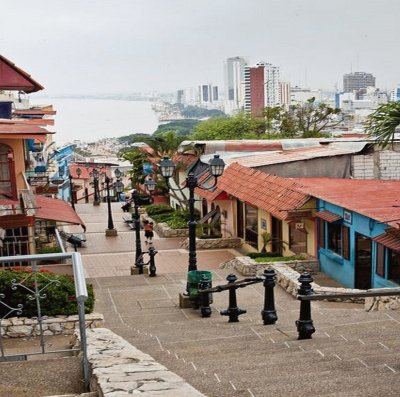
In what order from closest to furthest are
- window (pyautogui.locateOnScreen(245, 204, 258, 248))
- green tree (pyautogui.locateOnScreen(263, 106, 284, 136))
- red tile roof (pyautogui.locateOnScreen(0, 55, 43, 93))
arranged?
red tile roof (pyautogui.locateOnScreen(0, 55, 43, 93)), window (pyautogui.locateOnScreen(245, 204, 258, 248)), green tree (pyautogui.locateOnScreen(263, 106, 284, 136))

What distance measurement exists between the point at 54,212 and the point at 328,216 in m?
8.95

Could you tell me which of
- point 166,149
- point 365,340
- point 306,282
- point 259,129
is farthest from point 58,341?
point 259,129

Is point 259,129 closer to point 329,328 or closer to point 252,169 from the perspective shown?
point 252,169

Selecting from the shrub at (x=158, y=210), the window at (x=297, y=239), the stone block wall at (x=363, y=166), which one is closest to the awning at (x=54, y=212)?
the window at (x=297, y=239)

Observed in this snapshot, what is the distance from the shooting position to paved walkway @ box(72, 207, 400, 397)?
5.36 meters

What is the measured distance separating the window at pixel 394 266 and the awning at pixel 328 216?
296 centimetres

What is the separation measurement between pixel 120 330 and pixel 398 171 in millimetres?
19113

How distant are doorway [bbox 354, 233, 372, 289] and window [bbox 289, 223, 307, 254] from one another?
3791 millimetres

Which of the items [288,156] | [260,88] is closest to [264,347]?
[288,156]

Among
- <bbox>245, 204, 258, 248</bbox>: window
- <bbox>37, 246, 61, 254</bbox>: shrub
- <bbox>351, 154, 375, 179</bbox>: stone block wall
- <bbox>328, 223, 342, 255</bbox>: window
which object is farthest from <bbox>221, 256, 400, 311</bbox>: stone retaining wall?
<bbox>351, 154, 375, 179</bbox>: stone block wall

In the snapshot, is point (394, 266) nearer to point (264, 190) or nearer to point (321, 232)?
point (321, 232)

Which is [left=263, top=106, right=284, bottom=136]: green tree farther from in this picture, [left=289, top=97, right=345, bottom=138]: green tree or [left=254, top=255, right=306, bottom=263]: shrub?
[left=254, top=255, right=306, bottom=263]: shrub

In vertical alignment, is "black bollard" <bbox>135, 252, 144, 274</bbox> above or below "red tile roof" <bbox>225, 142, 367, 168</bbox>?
below

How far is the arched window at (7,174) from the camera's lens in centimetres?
1878
